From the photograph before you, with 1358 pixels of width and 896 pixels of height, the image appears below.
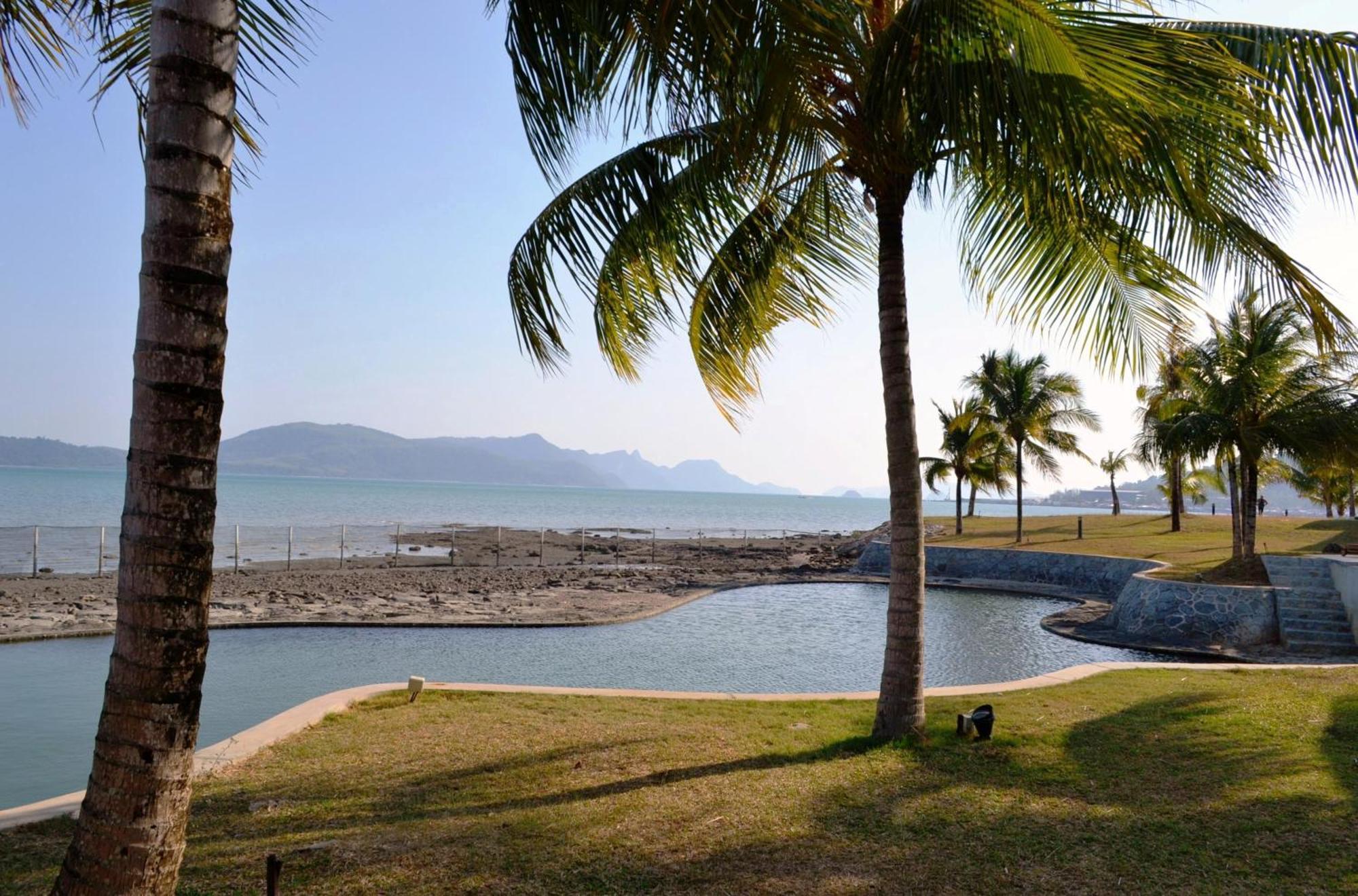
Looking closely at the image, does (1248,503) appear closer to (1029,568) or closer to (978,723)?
(1029,568)

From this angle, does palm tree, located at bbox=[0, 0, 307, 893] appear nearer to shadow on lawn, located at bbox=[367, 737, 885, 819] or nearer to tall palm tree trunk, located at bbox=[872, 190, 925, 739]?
shadow on lawn, located at bbox=[367, 737, 885, 819]

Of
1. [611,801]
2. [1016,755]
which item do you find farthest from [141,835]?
[1016,755]

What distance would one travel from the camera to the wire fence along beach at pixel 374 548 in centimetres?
2634

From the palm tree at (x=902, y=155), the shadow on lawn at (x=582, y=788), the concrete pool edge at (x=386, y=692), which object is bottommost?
the concrete pool edge at (x=386, y=692)

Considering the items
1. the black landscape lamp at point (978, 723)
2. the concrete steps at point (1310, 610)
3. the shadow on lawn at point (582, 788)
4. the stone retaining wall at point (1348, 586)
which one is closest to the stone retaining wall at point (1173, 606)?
the concrete steps at point (1310, 610)

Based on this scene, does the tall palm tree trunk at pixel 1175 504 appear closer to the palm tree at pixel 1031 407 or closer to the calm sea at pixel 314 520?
the palm tree at pixel 1031 407

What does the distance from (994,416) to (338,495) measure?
109 metres

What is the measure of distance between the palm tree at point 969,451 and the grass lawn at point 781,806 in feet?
93.3

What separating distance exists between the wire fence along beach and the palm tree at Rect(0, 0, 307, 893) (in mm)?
21778

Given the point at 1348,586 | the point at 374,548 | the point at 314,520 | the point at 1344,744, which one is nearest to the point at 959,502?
the point at 1348,586

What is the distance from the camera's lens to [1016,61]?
153 inches

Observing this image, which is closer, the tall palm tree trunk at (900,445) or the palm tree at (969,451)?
the tall palm tree trunk at (900,445)

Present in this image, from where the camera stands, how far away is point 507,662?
1402 cm

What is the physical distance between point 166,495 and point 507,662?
1178cm
